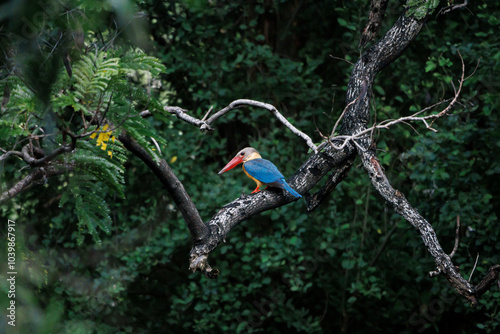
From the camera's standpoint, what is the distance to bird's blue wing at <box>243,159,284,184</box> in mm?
3223

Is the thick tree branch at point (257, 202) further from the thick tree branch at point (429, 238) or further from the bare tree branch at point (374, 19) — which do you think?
the bare tree branch at point (374, 19)

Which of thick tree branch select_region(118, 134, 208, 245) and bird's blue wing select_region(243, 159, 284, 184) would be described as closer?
thick tree branch select_region(118, 134, 208, 245)

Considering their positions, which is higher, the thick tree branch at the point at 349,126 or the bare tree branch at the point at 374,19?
the bare tree branch at the point at 374,19

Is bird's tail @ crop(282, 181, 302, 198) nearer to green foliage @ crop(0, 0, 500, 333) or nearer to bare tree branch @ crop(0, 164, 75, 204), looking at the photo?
bare tree branch @ crop(0, 164, 75, 204)

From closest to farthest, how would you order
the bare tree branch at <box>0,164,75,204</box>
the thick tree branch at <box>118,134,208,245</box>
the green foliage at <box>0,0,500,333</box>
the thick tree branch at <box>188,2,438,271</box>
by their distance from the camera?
the bare tree branch at <box>0,164,75,204</box>
the thick tree branch at <box>118,134,208,245</box>
the thick tree branch at <box>188,2,438,271</box>
the green foliage at <box>0,0,500,333</box>

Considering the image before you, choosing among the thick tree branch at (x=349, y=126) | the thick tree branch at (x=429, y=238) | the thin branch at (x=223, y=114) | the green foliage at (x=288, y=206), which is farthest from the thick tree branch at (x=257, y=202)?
the green foliage at (x=288, y=206)

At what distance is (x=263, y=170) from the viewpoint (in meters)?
3.32

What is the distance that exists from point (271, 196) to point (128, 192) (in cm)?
298

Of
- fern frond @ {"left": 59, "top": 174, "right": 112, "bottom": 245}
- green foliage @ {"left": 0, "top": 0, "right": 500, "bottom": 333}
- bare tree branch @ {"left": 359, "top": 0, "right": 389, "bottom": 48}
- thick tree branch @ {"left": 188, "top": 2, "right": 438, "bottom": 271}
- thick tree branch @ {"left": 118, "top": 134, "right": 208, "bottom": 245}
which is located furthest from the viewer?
green foliage @ {"left": 0, "top": 0, "right": 500, "bottom": 333}

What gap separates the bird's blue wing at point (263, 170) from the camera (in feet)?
10.6

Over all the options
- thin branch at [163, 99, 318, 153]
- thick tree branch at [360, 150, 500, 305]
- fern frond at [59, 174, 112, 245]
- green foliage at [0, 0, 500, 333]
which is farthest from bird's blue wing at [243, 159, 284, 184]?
green foliage at [0, 0, 500, 333]

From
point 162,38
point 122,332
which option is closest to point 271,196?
point 122,332

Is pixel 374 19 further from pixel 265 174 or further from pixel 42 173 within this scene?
pixel 42 173

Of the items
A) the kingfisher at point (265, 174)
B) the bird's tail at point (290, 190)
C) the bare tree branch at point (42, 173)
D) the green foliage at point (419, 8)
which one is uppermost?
the bare tree branch at point (42, 173)
